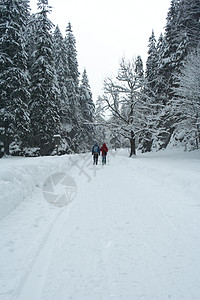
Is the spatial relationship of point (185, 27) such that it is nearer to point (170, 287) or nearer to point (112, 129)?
point (112, 129)

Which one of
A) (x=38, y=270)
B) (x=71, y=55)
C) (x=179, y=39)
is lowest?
(x=38, y=270)

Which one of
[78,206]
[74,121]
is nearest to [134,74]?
[74,121]

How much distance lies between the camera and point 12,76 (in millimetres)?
16875

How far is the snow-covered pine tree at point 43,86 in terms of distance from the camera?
766 inches

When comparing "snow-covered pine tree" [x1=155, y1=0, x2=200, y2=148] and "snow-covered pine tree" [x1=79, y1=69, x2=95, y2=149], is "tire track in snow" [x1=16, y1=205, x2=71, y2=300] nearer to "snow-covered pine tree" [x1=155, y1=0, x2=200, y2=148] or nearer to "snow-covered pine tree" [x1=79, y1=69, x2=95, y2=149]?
"snow-covered pine tree" [x1=155, y1=0, x2=200, y2=148]

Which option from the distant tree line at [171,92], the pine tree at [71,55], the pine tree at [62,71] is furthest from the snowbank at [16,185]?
the pine tree at [71,55]

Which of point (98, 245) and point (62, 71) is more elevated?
point (62, 71)

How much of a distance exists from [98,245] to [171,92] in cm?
1520

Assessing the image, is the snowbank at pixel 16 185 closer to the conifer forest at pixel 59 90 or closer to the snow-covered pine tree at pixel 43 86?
the conifer forest at pixel 59 90

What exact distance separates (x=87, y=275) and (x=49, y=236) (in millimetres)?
1268

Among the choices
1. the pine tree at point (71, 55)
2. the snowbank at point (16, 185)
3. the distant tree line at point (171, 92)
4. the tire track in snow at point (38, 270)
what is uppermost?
the pine tree at point (71, 55)

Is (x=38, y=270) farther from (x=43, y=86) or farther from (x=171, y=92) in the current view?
(x=43, y=86)

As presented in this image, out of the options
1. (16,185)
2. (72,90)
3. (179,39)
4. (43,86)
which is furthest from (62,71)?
(16,185)

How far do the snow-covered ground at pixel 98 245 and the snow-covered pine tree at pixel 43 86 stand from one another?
14.9m
